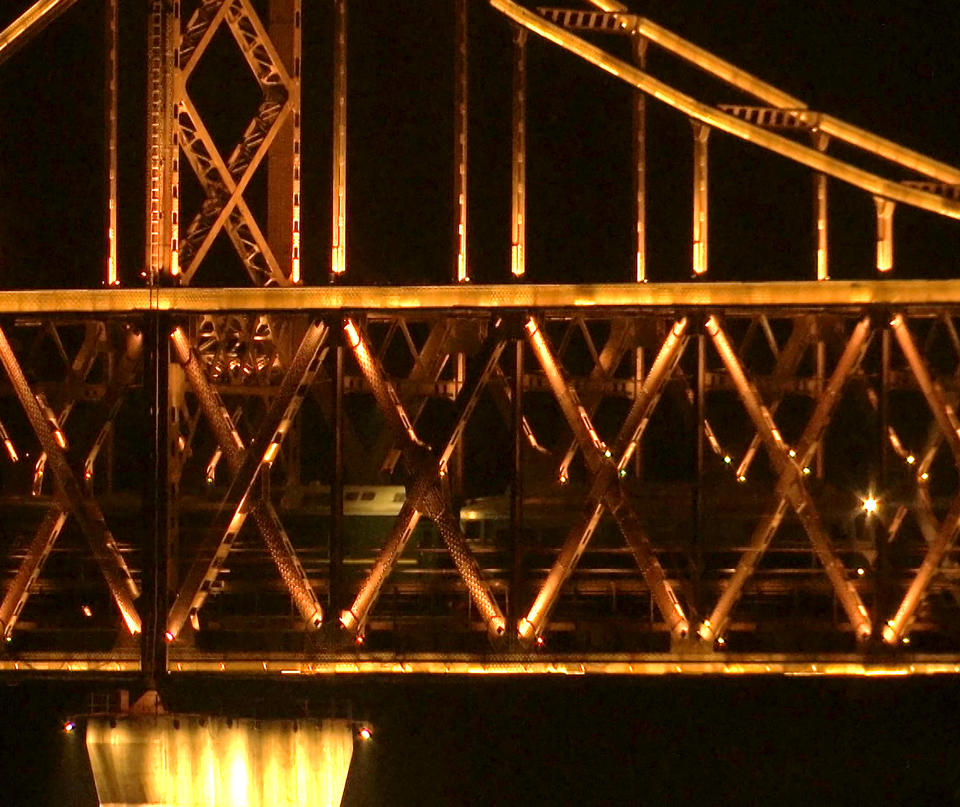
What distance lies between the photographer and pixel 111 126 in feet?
83.4

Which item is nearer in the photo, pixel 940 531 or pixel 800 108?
pixel 940 531

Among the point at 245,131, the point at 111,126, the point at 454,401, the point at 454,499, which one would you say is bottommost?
the point at 454,499

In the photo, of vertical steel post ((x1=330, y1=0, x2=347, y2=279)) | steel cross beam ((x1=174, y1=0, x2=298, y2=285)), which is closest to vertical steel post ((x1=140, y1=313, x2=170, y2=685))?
steel cross beam ((x1=174, y1=0, x2=298, y2=285))

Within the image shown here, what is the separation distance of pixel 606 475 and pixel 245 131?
6.76 meters

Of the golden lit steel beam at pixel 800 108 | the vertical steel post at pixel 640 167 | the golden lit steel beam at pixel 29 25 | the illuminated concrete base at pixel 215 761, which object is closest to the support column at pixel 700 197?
the vertical steel post at pixel 640 167

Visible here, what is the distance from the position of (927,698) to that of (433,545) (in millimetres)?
10998

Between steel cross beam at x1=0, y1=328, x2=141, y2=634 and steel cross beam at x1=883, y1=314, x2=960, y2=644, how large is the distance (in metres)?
9.35

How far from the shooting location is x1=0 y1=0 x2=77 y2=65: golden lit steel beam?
2603cm

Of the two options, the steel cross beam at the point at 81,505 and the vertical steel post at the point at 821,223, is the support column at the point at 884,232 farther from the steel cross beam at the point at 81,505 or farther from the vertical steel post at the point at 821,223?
the steel cross beam at the point at 81,505

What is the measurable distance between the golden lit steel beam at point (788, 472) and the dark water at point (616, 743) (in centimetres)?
277

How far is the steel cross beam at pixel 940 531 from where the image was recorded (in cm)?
2427

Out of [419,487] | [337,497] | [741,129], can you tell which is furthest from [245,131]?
[741,129]

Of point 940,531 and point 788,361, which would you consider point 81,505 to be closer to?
point 940,531

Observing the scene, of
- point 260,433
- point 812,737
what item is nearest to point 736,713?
Result: point 812,737
